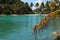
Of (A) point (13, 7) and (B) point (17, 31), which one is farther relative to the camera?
(A) point (13, 7)

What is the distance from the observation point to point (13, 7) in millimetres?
94312

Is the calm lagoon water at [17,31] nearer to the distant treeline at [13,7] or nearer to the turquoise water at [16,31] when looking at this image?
the turquoise water at [16,31]

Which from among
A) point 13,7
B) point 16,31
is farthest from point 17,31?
point 13,7

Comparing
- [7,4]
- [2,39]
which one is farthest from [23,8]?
[2,39]

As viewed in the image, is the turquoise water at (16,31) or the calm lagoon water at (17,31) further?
the turquoise water at (16,31)

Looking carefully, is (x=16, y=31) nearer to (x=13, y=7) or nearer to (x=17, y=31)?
(x=17, y=31)

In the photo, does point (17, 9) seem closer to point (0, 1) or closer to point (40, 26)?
point (0, 1)

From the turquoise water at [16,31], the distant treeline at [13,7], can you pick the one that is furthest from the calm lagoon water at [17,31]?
the distant treeline at [13,7]

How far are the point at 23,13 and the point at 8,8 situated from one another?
29.7 feet

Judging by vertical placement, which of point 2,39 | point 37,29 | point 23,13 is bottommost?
point 23,13

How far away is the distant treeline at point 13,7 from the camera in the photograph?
9022 cm

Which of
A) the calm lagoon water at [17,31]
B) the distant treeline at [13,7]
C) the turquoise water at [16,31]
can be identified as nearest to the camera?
the calm lagoon water at [17,31]

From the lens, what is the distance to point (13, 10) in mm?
92812

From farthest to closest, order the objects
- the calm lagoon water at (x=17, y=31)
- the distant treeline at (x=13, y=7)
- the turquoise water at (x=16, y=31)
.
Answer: the distant treeline at (x=13, y=7)
the turquoise water at (x=16, y=31)
the calm lagoon water at (x=17, y=31)
